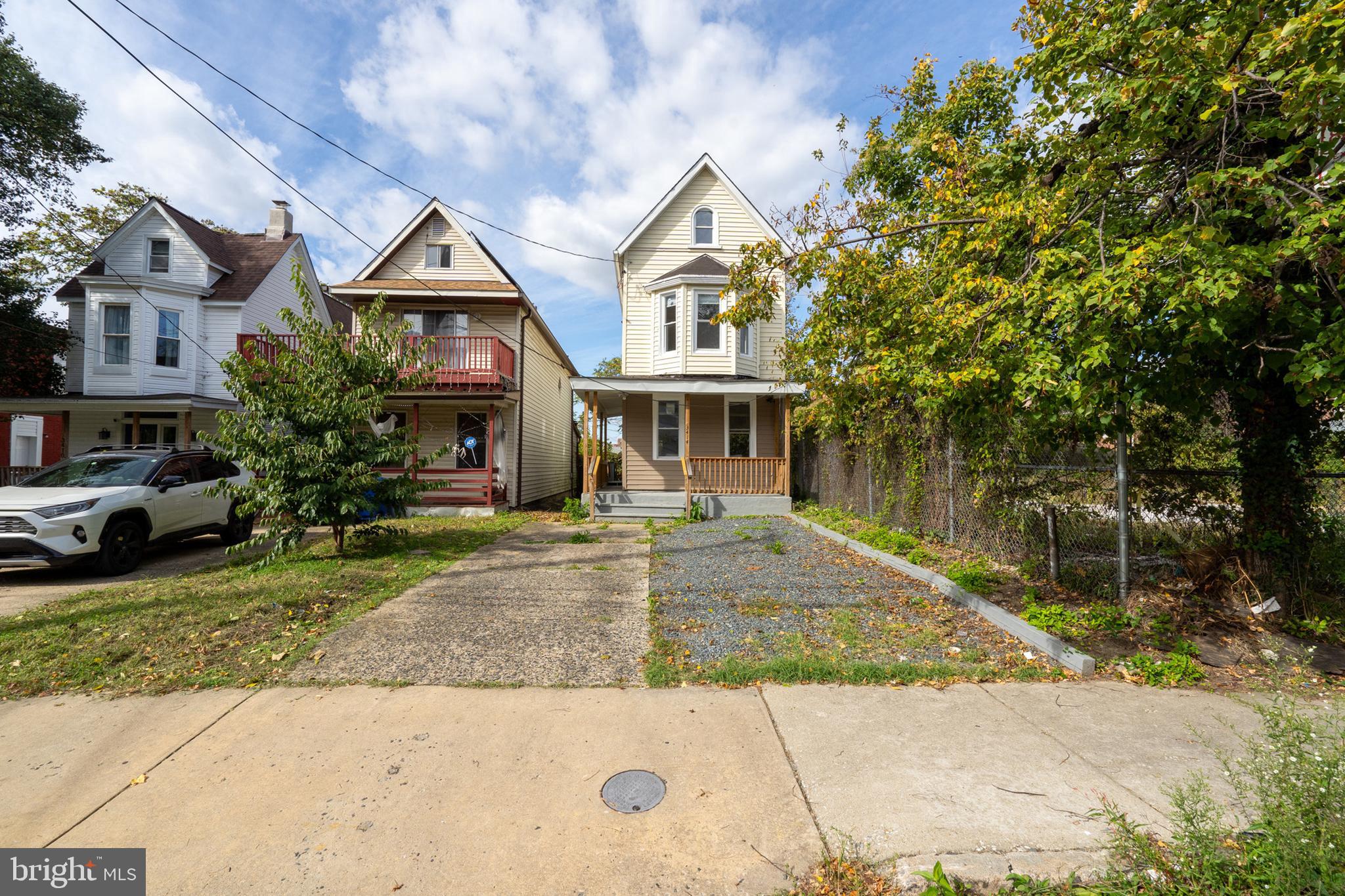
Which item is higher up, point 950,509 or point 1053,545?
point 950,509

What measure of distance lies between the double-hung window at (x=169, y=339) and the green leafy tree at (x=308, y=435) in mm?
11691

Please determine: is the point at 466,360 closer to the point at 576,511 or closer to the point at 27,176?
the point at 576,511

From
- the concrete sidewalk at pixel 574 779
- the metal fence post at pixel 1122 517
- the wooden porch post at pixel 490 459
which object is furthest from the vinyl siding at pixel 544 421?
the metal fence post at pixel 1122 517

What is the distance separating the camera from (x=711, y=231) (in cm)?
1662

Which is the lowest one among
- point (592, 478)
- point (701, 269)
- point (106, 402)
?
point (592, 478)

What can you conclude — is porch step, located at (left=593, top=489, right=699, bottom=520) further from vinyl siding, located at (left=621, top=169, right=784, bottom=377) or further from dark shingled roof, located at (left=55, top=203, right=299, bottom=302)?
dark shingled roof, located at (left=55, top=203, right=299, bottom=302)

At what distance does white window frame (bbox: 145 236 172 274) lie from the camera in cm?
1651

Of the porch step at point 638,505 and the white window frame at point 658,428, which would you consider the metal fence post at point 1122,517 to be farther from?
the white window frame at point 658,428

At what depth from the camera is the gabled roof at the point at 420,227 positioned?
16.0m

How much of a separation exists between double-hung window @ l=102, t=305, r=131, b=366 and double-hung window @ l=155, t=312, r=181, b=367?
651 mm

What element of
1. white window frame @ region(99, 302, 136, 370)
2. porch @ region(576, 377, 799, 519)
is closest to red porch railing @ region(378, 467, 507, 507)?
porch @ region(576, 377, 799, 519)

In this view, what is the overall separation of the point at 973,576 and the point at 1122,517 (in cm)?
158

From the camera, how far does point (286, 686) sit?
410 cm

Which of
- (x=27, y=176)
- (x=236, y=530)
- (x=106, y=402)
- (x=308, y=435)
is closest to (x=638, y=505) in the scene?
(x=308, y=435)
